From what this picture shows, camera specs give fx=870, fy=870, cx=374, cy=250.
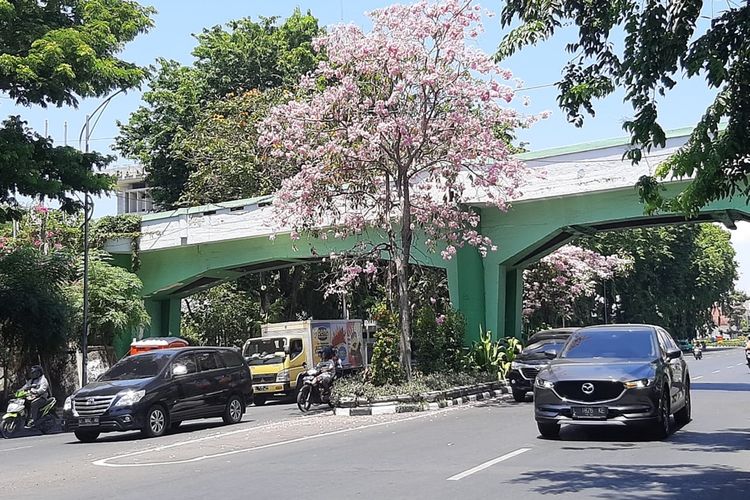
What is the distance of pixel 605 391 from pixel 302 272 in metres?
28.9

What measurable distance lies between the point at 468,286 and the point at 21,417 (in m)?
14.4

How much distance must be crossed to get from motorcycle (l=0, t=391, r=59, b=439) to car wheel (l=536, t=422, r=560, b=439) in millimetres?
12975

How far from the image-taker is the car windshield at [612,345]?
13.7m

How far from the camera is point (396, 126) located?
71.3 feet

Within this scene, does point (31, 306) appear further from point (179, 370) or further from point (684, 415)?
point (684, 415)

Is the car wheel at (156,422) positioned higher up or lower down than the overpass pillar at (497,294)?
lower down

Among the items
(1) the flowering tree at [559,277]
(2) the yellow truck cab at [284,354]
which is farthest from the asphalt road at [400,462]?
(1) the flowering tree at [559,277]

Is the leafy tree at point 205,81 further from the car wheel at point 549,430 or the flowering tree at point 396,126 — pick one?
the car wheel at point 549,430

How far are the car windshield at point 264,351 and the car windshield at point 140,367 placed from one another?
30.4 feet

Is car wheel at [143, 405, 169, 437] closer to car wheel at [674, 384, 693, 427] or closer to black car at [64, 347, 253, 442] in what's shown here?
black car at [64, 347, 253, 442]

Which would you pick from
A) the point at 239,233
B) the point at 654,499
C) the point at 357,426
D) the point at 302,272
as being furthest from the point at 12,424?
the point at 302,272

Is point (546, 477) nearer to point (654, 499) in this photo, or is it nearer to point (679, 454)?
point (654, 499)

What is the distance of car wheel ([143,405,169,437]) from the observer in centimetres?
1705

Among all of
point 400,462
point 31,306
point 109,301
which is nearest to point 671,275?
point 109,301
